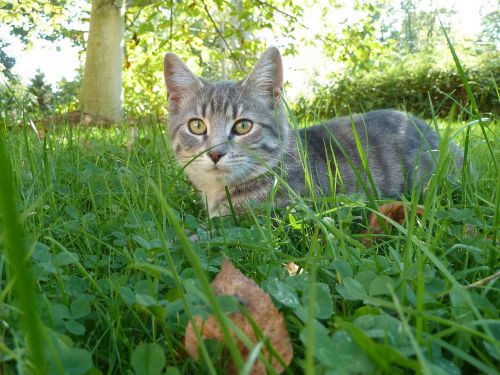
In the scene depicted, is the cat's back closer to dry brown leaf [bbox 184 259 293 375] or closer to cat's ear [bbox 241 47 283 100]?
cat's ear [bbox 241 47 283 100]

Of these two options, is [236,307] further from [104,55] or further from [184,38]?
[104,55]

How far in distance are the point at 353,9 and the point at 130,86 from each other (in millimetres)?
5898

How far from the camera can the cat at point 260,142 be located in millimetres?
2334

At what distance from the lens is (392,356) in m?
0.60

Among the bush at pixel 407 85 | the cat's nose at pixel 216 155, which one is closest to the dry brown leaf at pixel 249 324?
the cat's nose at pixel 216 155

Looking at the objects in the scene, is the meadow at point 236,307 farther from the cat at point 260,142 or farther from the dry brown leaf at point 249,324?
the cat at point 260,142

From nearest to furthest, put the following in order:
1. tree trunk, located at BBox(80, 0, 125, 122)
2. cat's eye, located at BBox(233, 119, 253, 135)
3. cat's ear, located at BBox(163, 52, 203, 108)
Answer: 1. cat's eye, located at BBox(233, 119, 253, 135)
2. cat's ear, located at BBox(163, 52, 203, 108)
3. tree trunk, located at BBox(80, 0, 125, 122)

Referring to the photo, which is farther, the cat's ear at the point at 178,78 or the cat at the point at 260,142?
the cat's ear at the point at 178,78

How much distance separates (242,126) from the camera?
259cm

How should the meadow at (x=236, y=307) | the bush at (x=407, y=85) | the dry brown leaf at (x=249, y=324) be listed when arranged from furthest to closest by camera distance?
the bush at (x=407, y=85), the dry brown leaf at (x=249, y=324), the meadow at (x=236, y=307)

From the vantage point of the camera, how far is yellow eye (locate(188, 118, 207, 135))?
8.73 feet

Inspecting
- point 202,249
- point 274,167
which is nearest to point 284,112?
point 274,167

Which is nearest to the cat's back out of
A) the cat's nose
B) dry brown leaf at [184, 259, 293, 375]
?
the cat's nose

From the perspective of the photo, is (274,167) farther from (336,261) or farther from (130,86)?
(130,86)
